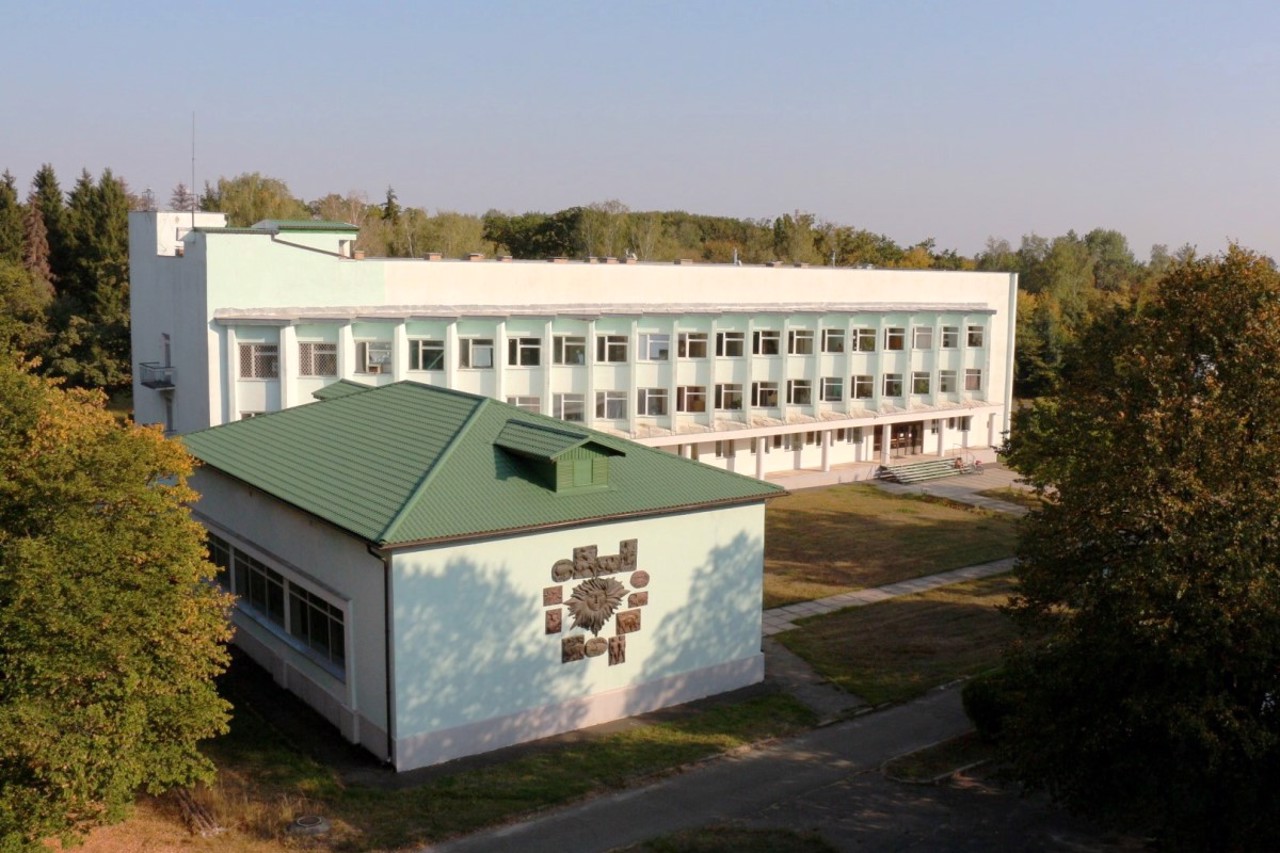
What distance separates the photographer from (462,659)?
19.4 metres

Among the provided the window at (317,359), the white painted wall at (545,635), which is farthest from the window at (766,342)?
the white painted wall at (545,635)

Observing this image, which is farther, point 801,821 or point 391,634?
point 391,634

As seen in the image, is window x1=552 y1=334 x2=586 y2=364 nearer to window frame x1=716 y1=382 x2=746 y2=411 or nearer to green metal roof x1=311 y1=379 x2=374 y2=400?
window frame x1=716 y1=382 x2=746 y2=411

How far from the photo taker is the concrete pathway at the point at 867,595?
2812cm

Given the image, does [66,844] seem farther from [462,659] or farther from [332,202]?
[332,202]

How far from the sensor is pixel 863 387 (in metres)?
49.8

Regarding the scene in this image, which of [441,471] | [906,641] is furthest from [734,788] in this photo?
[906,641]

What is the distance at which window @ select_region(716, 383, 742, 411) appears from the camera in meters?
45.7

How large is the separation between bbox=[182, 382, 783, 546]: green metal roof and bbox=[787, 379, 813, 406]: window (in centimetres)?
2483

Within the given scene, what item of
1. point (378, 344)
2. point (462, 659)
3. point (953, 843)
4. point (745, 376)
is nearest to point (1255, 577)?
point (953, 843)

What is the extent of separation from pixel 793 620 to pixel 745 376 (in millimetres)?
18816

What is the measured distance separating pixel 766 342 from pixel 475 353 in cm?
1303

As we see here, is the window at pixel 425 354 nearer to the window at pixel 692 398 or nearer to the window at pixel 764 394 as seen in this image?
the window at pixel 692 398

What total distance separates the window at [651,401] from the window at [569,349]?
9.60 feet
